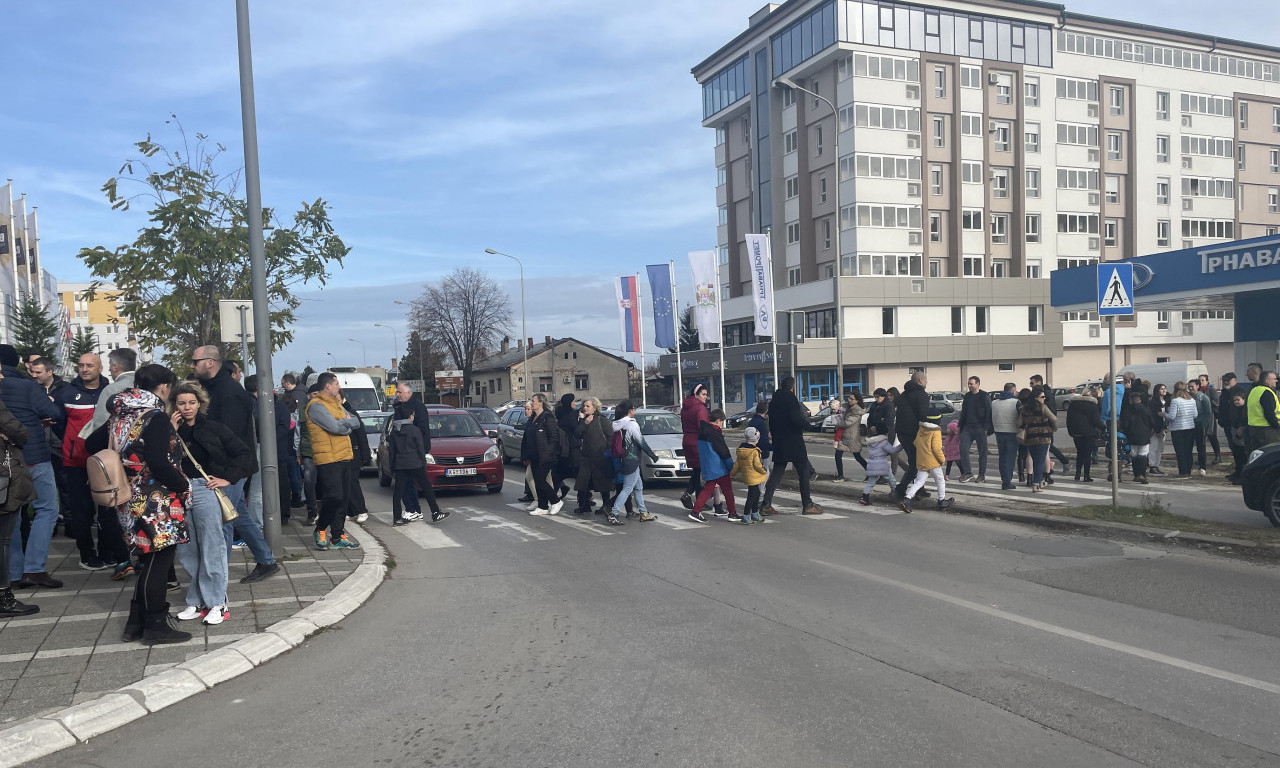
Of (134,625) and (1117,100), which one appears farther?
(1117,100)

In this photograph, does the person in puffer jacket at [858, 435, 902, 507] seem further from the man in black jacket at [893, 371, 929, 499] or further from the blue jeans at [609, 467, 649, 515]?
the blue jeans at [609, 467, 649, 515]

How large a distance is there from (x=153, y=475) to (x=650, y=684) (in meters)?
3.50

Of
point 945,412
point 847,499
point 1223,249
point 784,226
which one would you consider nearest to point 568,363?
point 784,226

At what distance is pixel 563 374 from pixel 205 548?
8828 cm

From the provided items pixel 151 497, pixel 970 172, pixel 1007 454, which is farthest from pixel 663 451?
pixel 970 172

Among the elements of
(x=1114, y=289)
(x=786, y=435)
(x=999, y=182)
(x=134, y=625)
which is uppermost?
(x=999, y=182)

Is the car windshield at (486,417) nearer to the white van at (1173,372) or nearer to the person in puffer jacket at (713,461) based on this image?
the person in puffer jacket at (713,461)

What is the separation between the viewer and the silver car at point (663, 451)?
1673 centimetres

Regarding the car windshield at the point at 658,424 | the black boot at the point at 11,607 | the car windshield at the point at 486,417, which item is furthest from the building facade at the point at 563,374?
the black boot at the point at 11,607

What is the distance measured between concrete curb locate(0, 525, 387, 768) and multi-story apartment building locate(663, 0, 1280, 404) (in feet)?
164

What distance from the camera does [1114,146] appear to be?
6250cm

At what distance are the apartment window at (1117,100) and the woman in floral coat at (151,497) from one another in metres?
67.8

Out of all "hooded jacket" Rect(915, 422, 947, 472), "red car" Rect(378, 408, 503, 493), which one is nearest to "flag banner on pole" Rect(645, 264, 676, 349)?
"red car" Rect(378, 408, 503, 493)

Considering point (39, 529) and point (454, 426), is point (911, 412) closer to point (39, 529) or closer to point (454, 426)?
point (454, 426)
